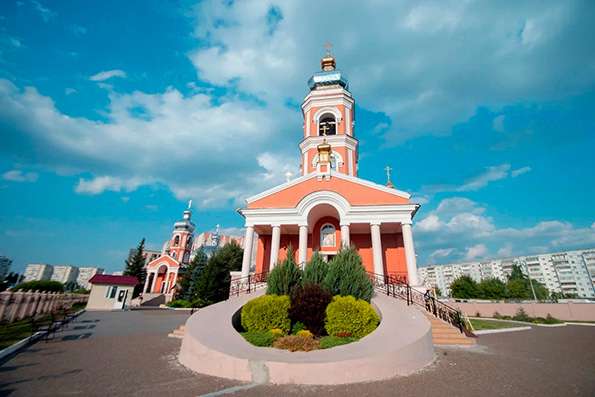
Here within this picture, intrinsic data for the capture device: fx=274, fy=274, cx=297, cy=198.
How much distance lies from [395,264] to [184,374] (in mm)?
13791

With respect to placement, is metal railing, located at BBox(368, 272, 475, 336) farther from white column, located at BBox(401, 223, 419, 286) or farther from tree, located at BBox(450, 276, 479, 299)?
tree, located at BBox(450, 276, 479, 299)

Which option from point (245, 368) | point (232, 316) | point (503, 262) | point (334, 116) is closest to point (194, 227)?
point (334, 116)

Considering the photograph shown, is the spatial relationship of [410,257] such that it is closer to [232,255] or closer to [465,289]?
[232,255]

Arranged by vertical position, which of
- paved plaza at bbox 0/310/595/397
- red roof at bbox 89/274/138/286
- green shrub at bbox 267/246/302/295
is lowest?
paved plaza at bbox 0/310/595/397

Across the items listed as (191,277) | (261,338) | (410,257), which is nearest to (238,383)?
(261,338)

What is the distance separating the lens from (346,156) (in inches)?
821

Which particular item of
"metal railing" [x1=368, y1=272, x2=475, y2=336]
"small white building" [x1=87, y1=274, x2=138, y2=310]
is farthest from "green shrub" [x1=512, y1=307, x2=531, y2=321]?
"small white building" [x1=87, y1=274, x2=138, y2=310]

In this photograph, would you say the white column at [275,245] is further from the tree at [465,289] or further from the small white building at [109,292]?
the tree at [465,289]

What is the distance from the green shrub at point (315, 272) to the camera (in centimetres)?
989

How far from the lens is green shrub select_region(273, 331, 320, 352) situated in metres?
6.62

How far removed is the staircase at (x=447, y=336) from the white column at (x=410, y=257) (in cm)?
388

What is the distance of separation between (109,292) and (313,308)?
2431 cm

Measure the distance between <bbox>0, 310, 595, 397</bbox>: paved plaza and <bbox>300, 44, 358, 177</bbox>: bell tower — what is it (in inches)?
588

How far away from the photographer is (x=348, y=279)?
9352mm
